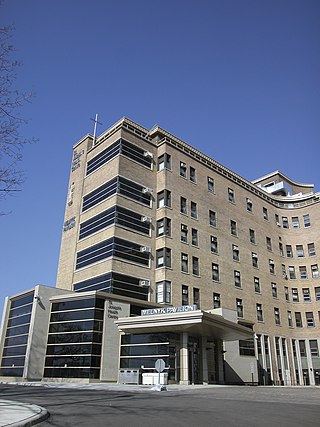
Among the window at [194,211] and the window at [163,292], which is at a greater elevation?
the window at [194,211]

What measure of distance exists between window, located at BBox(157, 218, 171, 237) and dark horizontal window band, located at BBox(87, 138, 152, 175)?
6.61m

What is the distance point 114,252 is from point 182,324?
10375 mm

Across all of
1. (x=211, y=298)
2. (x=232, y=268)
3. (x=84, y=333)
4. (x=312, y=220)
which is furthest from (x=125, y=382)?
(x=312, y=220)

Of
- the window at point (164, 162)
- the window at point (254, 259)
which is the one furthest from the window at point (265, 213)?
the window at point (164, 162)

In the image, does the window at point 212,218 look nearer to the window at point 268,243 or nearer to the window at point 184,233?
the window at point 184,233

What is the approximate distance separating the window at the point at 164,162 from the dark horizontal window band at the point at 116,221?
7382 mm

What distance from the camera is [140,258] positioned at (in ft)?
128

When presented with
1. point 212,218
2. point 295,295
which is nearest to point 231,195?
point 212,218

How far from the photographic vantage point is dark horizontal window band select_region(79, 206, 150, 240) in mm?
38781

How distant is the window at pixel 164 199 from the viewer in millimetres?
43031

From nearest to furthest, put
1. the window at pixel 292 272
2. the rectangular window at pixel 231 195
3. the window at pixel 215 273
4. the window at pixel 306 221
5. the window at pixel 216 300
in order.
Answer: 1. the window at pixel 216 300
2. the window at pixel 215 273
3. the rectangular window at pixel 231 195
4. the window at pixel 292 272
5. the window at pixel 306 221

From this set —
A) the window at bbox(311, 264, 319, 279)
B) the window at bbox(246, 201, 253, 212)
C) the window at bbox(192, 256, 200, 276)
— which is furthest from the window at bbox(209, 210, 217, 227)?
the window at bbox(311, 264, 319, 279)

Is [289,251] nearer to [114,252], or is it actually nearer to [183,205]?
[183,205]

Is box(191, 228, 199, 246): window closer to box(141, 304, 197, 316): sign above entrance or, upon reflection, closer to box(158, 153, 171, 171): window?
box(158, 153, 171, 171): window
